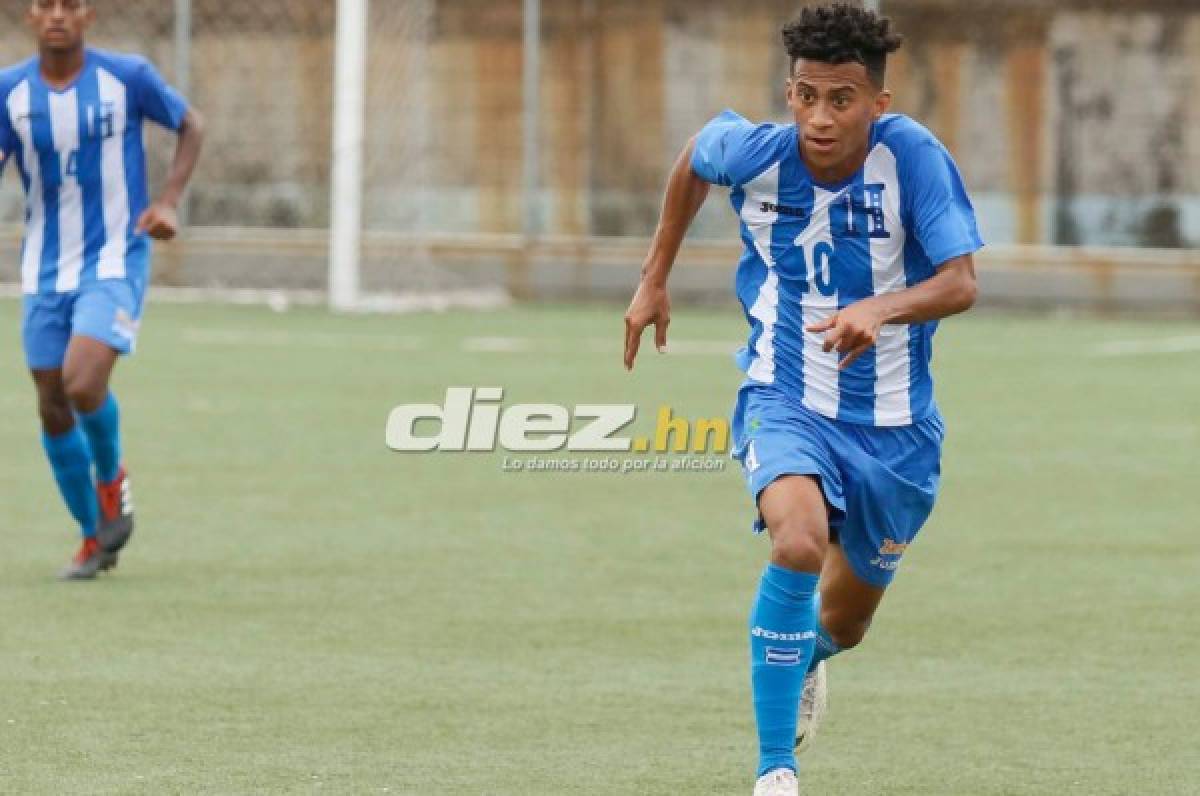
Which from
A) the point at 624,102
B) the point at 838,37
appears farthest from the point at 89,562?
the point at 624,102

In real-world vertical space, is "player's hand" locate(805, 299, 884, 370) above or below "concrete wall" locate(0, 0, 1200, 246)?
above

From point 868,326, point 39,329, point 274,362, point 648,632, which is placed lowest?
point 274,362

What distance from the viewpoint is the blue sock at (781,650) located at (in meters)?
5.87

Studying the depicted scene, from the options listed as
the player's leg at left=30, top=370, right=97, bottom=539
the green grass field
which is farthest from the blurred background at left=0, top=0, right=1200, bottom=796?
the player's leg at left=30, top=370, right=97, bottom=539

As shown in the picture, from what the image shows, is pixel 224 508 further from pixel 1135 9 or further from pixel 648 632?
pixel 1135 9

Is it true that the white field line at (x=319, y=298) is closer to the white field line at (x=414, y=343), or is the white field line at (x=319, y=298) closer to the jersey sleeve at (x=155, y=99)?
the white field line at (x=414, y=343)

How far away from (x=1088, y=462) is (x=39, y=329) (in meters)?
5.61

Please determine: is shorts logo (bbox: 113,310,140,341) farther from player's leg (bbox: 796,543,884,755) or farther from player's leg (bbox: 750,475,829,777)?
player's leg (bbox: 750,475,829,777)

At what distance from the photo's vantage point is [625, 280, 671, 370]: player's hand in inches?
251

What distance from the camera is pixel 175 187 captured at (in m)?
9.67

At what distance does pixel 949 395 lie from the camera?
1616 centimetres

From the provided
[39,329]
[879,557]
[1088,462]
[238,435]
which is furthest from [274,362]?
[879,557]

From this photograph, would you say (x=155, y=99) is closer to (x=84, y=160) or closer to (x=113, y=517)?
(x=84, y=160)

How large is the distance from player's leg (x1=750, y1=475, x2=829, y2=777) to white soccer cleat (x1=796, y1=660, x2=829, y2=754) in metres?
0.52
